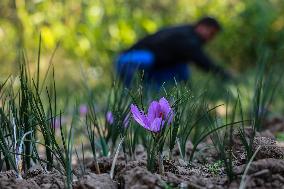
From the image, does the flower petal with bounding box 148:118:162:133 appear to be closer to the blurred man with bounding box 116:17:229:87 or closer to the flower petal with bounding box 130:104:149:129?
the flower petal with bounding box 130:104:149:129

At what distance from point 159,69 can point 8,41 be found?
3556 mm

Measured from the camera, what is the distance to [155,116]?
148cm

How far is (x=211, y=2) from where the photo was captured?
31.9 feet

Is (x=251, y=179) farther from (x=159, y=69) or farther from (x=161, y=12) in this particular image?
(x=161, y=12)

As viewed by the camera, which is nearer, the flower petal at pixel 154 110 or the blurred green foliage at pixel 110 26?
the flower petal at pixel 154 110

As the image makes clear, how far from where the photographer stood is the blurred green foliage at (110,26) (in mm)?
7845

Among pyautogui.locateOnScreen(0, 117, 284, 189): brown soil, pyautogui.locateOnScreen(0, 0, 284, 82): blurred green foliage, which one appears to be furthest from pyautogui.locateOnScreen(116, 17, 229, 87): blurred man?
pyautogui.locateOnScreen(0, 117, 284, 189): brown soil

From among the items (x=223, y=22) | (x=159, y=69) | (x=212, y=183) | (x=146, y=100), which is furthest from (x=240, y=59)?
(x=212, y=183)

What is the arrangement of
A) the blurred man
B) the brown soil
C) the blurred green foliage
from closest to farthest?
the brown soil, the blurred man, the blurred green foliage

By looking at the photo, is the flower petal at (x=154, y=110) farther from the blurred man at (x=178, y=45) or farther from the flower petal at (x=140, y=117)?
the blurred man at (x=178, y=45)

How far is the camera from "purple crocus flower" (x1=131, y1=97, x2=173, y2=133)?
4.72 ft

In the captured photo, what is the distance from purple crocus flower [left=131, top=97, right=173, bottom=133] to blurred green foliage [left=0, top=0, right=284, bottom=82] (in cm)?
541

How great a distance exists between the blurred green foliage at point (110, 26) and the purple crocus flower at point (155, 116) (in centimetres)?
541

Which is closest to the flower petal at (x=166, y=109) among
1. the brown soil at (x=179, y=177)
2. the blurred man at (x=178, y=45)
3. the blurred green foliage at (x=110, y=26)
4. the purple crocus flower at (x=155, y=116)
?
the purple crocus flower at (x=155, y=116)
